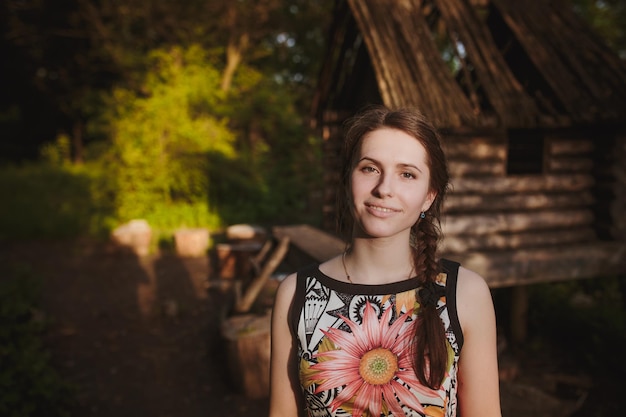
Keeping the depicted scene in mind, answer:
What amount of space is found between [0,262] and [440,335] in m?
12.1

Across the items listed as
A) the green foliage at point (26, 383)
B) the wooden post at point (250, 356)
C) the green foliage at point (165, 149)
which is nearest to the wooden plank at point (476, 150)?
the wooden post at point (250, 356)

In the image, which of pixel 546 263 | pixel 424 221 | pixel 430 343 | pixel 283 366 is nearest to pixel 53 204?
pixel 546 263

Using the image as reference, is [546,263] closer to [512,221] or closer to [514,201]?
[512,221]

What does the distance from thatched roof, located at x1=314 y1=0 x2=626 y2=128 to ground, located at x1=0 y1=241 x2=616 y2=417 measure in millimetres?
3341

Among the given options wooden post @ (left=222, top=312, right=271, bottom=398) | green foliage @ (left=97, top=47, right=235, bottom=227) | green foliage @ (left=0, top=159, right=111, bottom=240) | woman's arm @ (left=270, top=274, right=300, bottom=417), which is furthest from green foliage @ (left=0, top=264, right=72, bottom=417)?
green foliage @ (left=0, top=159, right=111, bottom=240)

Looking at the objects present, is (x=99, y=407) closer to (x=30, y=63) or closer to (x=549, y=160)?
(x=549, y=160)

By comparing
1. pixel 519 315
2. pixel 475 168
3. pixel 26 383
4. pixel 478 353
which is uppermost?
pixel 475 168

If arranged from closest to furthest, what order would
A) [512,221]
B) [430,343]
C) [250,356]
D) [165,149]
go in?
[430,343] < [250,356] < [512,221] < [165,149]

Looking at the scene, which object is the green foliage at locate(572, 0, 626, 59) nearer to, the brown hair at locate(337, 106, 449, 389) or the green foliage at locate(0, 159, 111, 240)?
the brown hair at locate(337, 106, 449, 389)

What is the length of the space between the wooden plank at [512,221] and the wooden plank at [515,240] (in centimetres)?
7

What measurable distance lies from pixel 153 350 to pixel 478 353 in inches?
234

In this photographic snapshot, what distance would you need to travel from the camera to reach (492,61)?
6242 millimetres

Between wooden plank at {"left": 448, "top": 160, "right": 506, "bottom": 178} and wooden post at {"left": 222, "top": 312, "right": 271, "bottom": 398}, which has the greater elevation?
wooden plank at {"left": 448, "top": 160, "right": 506, "bottom": 178}

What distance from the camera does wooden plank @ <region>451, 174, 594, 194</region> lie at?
6164 millimetres
